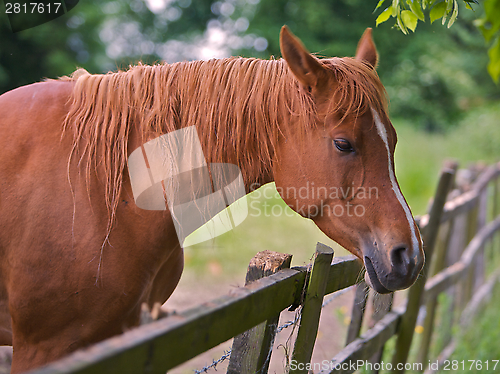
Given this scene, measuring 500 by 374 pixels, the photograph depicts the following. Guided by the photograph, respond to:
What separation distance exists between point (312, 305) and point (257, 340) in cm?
26

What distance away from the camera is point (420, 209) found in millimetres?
7684

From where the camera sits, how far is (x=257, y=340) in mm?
1258

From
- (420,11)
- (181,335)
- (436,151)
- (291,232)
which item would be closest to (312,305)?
(181,335)

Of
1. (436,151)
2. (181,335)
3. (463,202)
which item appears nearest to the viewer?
(181,335)

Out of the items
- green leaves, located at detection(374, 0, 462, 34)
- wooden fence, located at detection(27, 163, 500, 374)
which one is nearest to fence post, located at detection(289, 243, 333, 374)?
wooden fence, located at detection(27, 163, 500, 374)

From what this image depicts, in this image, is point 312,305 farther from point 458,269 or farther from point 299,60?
point 458,269

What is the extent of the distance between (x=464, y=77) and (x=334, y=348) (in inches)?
604

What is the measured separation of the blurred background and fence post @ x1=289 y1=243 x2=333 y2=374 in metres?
3.86

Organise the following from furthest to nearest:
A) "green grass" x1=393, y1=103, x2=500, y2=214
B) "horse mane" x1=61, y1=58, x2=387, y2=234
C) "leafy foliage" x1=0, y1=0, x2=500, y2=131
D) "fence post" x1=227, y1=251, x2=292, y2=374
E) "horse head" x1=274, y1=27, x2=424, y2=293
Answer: "leafy foliage" x1=0, y1=0, x2=500, y2=131 → "green grass" x1=393, y1=103, x2=500, y2=214 → "horse mane" x1=61, y1=58, x2=387, y2=234 → "horse head" x1=274, y1=27, x2=424, y2=293 → "fence post" x1=227, y1=251, x2=292, y2=374

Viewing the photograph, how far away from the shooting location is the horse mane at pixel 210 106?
1593 mm

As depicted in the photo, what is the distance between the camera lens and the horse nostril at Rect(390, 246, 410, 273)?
4.65ft

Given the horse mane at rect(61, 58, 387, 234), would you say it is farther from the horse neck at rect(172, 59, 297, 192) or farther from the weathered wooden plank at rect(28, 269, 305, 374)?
the weathered wooden plank at rect(28, 269, 305, 374)

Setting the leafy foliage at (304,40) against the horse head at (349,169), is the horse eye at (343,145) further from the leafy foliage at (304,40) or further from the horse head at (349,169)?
the leafy foliage at (304,40)

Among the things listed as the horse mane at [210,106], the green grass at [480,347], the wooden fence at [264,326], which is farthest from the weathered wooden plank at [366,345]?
the green grass at [480,347]
